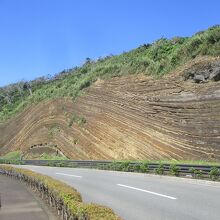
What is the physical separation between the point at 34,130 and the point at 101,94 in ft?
57.0

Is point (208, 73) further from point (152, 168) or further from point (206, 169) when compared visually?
point (206, 169)

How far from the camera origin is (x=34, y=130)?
63.4 metres

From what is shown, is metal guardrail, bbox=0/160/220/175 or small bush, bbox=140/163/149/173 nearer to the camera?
metal guardrail, bbox=0/160/220/175

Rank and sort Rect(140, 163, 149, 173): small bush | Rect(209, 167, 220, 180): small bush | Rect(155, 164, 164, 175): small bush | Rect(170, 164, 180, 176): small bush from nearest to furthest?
Rect(209, 167, 220, 180): small bush
Rect(170, 164, 180, 176): small bush
Rect(155, 164, 164, 175): small bush
Rect(140, 163, 149, 173): small bush

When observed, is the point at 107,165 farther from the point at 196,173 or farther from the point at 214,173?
the point at 214,173

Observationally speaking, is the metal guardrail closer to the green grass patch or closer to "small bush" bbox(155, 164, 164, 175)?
"small bush" bbox(155, 164, 164, 175)

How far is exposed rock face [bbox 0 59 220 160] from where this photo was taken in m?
33.0

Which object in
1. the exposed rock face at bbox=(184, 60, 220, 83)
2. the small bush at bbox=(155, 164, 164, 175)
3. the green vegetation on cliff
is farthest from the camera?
the green vegetation on cliff

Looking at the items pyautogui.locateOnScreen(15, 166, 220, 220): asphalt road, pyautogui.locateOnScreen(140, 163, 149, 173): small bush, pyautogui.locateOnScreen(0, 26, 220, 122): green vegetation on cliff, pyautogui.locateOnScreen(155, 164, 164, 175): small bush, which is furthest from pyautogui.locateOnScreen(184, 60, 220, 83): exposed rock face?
pyautogui.locateOnScreen(15, 166, 220, 220): asphalt road

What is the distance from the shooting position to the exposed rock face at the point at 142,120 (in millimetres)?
33031

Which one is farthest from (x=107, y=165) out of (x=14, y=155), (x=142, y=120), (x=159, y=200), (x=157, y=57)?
(x=14, y=155)

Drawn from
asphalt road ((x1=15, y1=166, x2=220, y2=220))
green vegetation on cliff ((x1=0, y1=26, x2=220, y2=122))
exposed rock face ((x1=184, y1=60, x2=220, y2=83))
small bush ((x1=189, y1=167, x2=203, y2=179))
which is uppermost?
green vegetation on cliff ((x1=0, y1=26, x2=220, y2=122))

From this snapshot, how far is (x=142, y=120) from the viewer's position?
4003cm

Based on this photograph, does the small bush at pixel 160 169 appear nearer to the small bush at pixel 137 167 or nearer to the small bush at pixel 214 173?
the small bush at pixel 137 167
